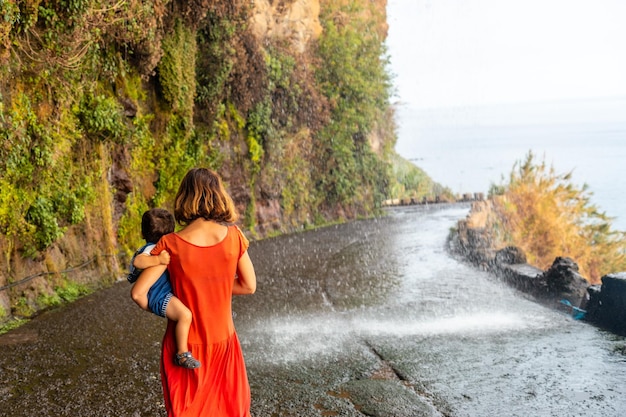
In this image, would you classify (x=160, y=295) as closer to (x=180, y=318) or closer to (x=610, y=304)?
(x=180, y=318)

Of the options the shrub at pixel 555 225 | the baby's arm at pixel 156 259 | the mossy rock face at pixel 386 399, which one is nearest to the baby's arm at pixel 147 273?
the baby's arm at pixel 156 259

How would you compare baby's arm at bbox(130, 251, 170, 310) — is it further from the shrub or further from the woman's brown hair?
the shrub

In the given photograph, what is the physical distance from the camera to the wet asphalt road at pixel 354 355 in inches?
233

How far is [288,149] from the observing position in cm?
2230

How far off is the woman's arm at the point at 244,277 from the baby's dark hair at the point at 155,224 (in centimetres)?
57

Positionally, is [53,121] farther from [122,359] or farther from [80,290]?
[122,359]

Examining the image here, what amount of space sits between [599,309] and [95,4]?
8.84 meters

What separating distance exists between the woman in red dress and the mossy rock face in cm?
234

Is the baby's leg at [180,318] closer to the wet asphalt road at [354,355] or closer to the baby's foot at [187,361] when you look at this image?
the baby's foot at [187,361]

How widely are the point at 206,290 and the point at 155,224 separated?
2.19 feet

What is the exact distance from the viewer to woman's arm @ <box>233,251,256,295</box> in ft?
12.2

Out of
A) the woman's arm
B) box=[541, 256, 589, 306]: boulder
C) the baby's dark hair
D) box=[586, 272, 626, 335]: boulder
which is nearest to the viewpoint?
the woman's arm

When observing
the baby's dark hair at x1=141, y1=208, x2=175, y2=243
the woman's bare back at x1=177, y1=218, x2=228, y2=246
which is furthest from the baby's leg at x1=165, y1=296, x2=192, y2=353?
the baby's dark hair at x1=141, y1=208, x2=175, y2=243

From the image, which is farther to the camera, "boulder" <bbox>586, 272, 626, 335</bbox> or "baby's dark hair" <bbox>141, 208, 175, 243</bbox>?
"boulder" <bbox>586, 272, 626, 335</bbox>
